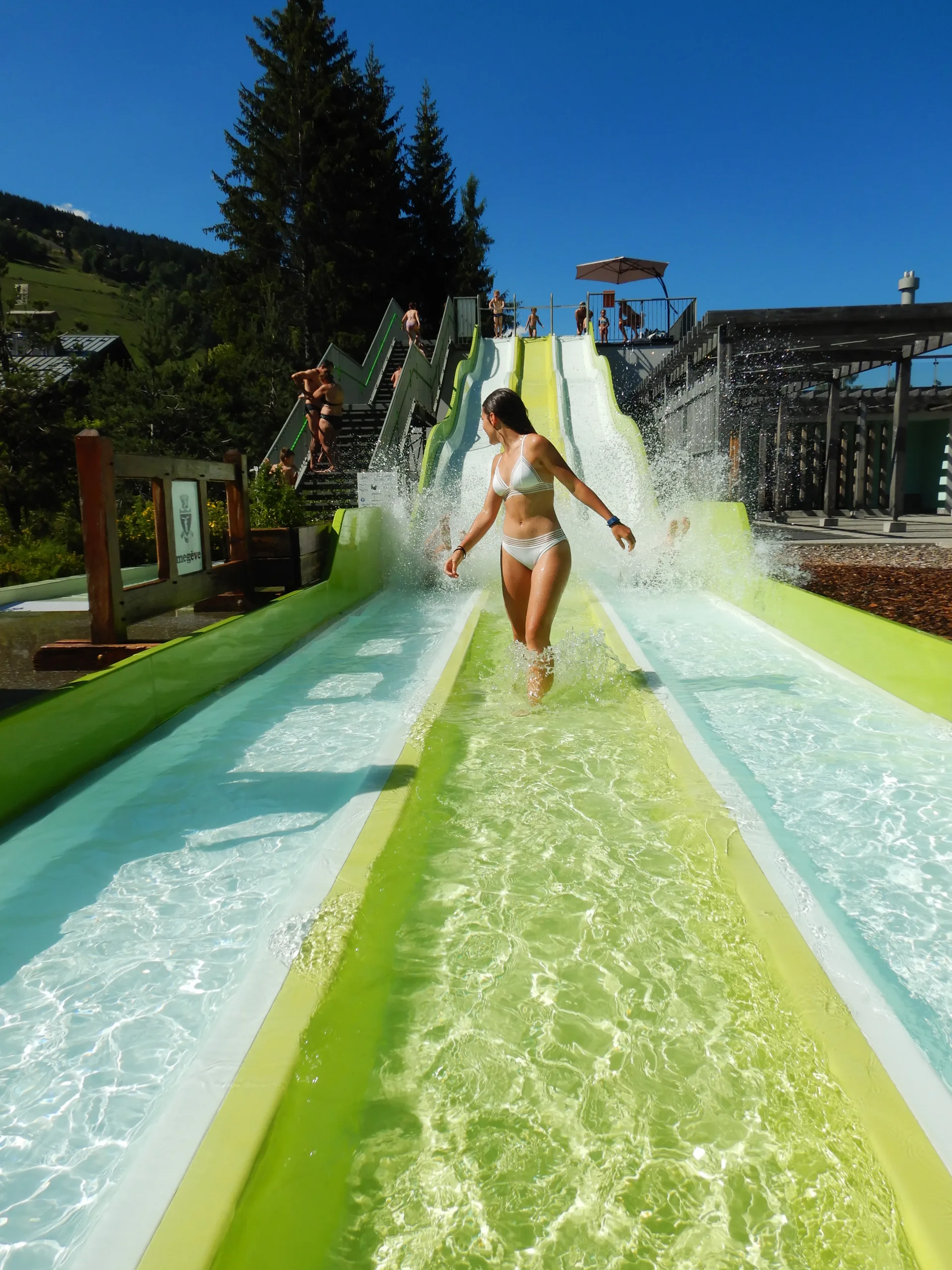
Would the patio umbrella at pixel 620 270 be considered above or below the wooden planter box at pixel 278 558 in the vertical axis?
above

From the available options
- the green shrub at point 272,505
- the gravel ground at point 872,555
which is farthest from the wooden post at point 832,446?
the green shrub at point 272,505

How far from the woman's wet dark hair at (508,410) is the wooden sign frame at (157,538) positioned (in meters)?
2.02

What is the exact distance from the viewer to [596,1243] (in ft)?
5.05

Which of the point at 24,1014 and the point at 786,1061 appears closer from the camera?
the point at 786,1061

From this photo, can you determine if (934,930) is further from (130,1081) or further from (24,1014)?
(24,1014)

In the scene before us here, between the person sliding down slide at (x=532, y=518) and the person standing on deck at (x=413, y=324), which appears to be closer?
the person sliding down slide at (x=532, y=518)

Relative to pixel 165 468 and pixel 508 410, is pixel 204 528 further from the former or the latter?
pixel 508 410

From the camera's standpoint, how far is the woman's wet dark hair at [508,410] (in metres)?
4.36

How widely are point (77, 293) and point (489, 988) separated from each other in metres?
105

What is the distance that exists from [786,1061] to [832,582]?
7.83 meters

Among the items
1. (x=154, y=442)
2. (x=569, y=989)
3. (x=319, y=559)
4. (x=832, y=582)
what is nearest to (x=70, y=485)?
(x=154, y=442)

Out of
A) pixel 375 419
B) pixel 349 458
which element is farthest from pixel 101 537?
pixel 375 419

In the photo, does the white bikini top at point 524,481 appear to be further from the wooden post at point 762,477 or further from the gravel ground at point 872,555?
the wooden post at point 762,477

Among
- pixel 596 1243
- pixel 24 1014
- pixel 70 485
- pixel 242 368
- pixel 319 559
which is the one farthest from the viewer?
pixel 242 368
